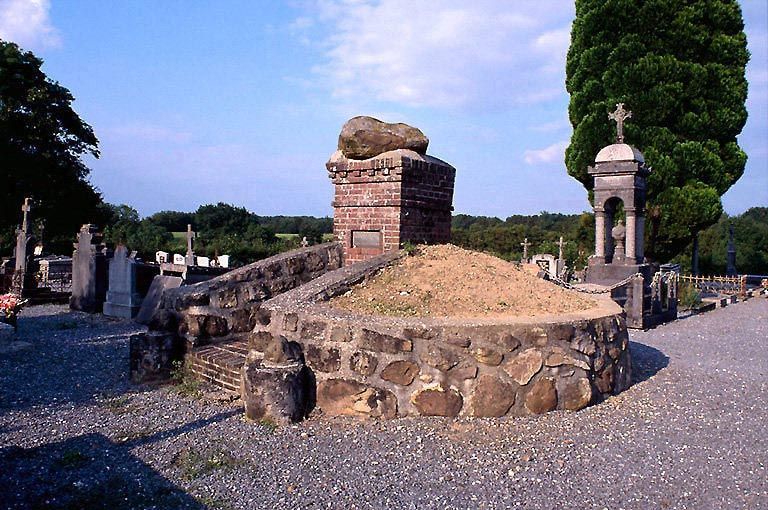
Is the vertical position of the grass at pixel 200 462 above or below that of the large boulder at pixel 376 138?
below

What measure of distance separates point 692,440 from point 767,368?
406 centimetres

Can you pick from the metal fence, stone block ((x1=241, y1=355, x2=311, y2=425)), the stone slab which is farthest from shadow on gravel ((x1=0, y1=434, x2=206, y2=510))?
the metal fence

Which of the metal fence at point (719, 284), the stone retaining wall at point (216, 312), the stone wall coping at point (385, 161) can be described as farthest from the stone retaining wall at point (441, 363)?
the metal fence at point (719, 284)

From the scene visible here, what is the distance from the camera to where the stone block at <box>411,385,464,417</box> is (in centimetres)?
455

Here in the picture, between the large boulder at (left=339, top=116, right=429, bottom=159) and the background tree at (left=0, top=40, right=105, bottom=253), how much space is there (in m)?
22.7

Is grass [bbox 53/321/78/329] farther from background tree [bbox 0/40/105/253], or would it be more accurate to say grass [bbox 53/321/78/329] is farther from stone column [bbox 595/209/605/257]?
background tree [bbox 0/40/105/253]

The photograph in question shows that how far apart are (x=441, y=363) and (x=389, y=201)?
8.69 feet

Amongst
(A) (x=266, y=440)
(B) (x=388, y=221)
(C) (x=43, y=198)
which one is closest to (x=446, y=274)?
(B) (x=388, y=221)

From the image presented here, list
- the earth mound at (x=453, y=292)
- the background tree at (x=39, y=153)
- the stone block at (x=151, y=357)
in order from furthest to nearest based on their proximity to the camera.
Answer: the background tree at (x=39, y=153) → the stone block at (x=151, y=357) → the earth mound at (x=453, y=292)

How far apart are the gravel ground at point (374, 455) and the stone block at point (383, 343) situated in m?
0.58

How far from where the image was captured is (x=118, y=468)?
374 cm

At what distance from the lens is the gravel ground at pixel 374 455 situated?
3365 mm

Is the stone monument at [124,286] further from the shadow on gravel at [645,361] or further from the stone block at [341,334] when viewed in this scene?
the shadow on gravel at [645,361]

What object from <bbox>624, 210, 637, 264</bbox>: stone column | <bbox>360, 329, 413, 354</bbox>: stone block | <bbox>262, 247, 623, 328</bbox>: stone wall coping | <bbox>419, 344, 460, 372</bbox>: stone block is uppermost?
<bbox>624, 210, 637, 264</bbox>: stone column
